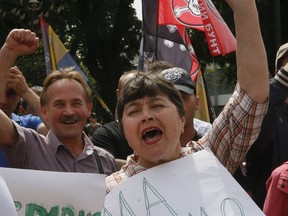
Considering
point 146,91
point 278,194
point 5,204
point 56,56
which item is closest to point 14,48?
point 146,91

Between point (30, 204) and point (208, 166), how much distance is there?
867 mm

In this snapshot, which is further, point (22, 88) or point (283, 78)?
point (22, 88)

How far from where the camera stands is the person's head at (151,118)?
7.76ft

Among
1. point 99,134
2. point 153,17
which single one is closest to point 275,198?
point 99,134

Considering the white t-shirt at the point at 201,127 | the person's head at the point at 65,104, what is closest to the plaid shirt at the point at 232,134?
the person's head at the point at 65,104

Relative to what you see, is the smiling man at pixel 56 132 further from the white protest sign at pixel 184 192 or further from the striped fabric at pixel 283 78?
the striped fabric at pixel 283 78

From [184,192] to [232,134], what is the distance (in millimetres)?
295

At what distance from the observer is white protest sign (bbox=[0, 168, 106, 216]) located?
2850 millimetres

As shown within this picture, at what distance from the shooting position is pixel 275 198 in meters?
2.54

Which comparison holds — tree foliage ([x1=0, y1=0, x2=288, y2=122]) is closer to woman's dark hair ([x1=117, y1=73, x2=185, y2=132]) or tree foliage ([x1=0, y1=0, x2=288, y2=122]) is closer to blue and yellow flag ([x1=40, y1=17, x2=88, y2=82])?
blue and yellow flag ([x1=40, y1=17, x2=88, y2=82])

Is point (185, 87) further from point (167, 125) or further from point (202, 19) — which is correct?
point (202, 19)

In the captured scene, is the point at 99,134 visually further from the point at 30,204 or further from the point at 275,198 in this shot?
the point at 275,198

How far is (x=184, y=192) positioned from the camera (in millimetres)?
2342

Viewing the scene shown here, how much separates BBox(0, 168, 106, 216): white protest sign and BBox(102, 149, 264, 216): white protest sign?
47cm
